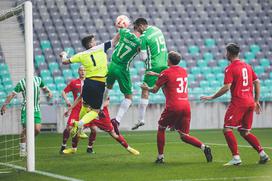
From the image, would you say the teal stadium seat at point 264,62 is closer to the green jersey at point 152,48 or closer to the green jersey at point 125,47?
the green jersey at point 152,48

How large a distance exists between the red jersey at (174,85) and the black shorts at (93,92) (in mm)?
1499

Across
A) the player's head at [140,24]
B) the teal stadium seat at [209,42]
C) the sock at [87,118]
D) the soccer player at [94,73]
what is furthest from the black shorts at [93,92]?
the teal stadium seat at [209,42]

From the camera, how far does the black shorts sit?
36.1ft

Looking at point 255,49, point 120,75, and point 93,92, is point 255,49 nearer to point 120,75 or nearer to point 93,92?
point 120,75

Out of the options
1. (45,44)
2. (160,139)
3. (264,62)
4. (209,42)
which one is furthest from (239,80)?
(209,42)

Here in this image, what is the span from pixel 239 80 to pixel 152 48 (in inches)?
94.1

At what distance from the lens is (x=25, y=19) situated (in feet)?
29.4

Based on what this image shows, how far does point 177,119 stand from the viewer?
9961 mm

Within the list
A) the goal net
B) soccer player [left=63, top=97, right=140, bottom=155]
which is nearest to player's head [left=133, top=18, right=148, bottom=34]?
soccer player [left=63, top=97, right=140, bottom=155]

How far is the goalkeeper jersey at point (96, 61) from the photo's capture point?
1088cm

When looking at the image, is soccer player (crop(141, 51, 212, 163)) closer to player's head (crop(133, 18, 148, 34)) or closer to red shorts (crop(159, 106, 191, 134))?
red shorts (crop(159, 106, 191, 134))

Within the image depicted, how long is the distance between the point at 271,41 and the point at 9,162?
20289mm

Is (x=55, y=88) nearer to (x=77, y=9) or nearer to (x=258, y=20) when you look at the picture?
(x=77, y=9)

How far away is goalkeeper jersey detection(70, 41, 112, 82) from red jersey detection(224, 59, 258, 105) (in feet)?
7.86
